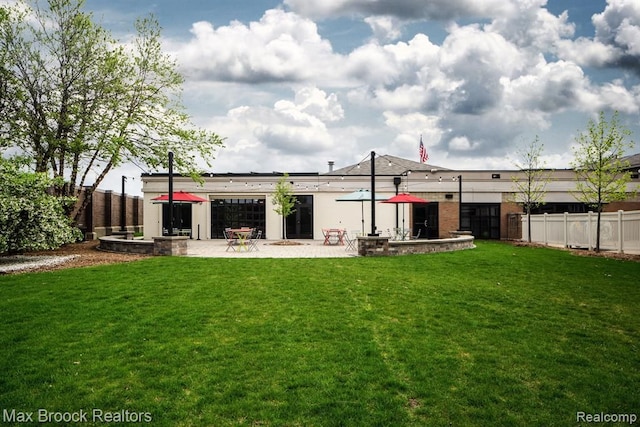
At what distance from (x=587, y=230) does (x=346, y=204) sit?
13.3 m

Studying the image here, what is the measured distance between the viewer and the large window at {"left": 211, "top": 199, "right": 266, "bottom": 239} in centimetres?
2702

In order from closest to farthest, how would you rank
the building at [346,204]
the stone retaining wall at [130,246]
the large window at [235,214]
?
the stone retaining wall at [130,246]
the building at [346,204]
the large window at [235,214]

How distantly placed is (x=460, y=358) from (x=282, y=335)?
2404mm

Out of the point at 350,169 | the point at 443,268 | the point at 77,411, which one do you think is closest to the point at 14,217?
the point at 77,411

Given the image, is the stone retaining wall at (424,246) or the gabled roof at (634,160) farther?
the gabled roof at (634,160)

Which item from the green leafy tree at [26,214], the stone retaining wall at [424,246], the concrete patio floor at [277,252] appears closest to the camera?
the green leafy tree at [26,214]

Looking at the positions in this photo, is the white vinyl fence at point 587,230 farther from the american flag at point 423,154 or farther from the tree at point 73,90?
the tree at point 73,90

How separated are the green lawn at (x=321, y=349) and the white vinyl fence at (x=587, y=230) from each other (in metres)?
7.71

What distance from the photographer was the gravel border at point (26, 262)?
12369 millimetres

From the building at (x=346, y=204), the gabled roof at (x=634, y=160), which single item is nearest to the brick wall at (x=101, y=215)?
the building at (x=346, y=204)

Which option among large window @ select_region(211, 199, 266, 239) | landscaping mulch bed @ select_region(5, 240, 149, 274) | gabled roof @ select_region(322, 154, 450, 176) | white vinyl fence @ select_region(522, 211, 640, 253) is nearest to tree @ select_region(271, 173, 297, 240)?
large window @ select_region(211, 199, 266, 239)

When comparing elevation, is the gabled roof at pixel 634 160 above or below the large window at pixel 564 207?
above

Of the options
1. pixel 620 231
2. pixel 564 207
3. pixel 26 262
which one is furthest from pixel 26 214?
pixel 564 207

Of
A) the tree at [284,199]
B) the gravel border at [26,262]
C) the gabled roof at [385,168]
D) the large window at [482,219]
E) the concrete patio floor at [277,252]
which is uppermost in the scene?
the gabled roof at [385,168]
